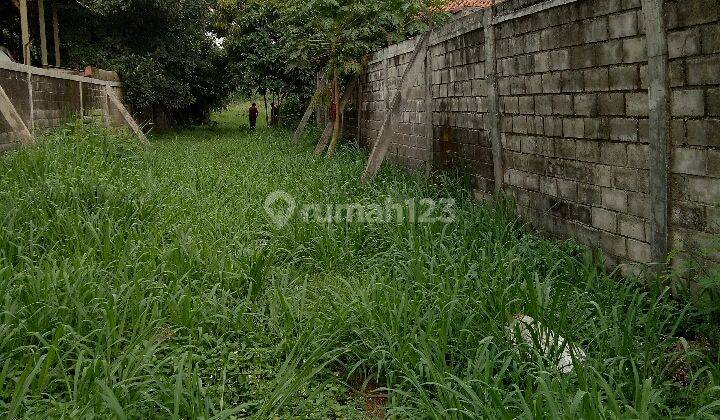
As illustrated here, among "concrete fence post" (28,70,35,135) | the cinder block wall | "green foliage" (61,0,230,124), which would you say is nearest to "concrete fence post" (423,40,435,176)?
the cinder block wall

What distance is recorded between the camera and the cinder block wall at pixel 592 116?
10.6ft

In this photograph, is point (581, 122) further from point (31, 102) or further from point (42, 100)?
point (42, 100)

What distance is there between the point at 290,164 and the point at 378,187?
8.48ft

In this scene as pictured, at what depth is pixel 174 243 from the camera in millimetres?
4473

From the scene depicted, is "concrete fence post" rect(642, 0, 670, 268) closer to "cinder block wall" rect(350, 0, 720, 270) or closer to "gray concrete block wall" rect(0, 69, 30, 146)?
"cinder block wall" rect(350, 0, 720, 270)

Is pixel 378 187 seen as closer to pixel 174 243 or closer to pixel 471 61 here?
pixel 471 61

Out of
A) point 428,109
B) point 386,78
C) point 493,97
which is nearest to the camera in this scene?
point 493,97

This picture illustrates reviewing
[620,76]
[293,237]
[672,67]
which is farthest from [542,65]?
[293,237]

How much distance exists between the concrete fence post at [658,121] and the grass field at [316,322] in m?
0.32

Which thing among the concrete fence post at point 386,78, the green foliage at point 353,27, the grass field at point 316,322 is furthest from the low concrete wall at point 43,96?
the concrete fence post at point 386,78

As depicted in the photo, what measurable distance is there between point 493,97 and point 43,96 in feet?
22.3

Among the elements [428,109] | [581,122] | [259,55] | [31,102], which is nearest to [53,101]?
[31,102]

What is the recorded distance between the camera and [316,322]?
3.42m

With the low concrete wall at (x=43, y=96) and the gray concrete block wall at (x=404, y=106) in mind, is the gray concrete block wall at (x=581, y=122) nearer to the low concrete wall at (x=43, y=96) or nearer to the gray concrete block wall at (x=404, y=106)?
the gray concrete block wall at (x=404, y=106)
